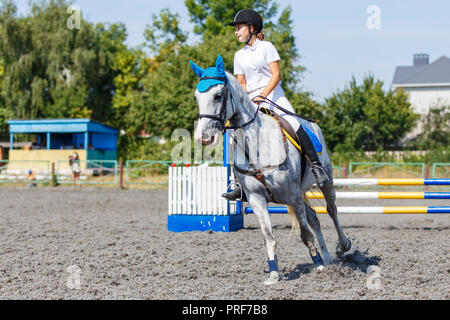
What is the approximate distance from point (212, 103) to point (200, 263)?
2420 millimetres

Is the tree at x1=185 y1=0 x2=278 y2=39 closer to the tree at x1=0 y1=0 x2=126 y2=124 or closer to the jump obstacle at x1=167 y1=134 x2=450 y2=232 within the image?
the tree at x1=0 y1=0 x2=126 y2=124

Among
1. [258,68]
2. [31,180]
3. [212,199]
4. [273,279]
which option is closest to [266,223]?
[273,279]

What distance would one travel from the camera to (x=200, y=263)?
5.96 m

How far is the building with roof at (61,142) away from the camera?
3197cm

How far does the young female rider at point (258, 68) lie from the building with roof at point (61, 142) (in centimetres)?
2586

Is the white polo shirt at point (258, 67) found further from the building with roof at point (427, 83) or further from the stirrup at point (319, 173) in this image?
the building with roof at point (427, 83)

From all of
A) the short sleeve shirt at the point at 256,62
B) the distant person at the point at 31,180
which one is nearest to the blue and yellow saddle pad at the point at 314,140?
the short sleeve shirt at the point at 256,62

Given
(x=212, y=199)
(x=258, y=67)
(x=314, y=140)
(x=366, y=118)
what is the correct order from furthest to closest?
(x=366, y=118), (x=212, y=199), (x=314, y=140), (x=258, y=67)

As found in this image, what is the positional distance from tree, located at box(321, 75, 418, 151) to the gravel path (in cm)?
2844

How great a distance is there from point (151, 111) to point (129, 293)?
93.5 feet

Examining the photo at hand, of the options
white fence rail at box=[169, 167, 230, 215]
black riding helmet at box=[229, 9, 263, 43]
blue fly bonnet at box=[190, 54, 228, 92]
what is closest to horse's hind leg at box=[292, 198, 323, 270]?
blue fly bonnet at box=[190, 54, 228, 92]

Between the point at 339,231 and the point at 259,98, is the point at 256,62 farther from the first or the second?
the point at 339,231
